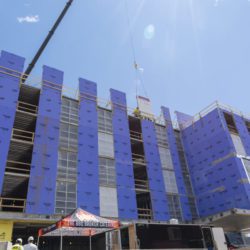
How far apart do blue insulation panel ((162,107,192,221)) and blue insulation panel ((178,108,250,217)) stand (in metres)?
1.64

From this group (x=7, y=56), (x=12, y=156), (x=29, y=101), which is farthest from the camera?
(x=29, y=101)

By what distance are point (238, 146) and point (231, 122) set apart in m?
4.48

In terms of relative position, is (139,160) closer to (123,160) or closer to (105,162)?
(123,160)

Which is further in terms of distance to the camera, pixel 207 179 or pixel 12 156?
pixel 207 179

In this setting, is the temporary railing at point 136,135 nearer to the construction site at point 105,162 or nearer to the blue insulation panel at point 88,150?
the construction site at point 105,162

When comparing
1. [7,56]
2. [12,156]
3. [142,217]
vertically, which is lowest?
[142,217]

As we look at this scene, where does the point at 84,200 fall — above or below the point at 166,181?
below

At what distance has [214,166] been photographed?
2900 cm

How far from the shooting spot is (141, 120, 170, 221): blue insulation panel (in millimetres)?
26094

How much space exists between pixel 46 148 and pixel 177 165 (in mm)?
14993

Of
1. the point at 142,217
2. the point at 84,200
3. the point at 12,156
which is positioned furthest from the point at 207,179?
the point at 12,156

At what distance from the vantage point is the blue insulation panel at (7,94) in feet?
69.7

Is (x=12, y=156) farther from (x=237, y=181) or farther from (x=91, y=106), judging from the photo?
(x=237, y=181)

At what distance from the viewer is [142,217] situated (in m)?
27.4
